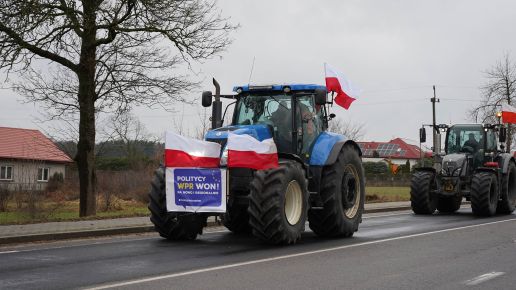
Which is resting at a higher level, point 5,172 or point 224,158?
point 5,172

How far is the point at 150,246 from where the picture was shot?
450 inches

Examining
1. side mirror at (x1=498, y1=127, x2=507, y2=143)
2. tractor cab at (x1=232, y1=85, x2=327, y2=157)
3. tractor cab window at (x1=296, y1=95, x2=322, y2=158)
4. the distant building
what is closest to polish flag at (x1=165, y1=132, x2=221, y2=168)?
tractor cab at (x1=232, y1=85, x2=327, y2=157)

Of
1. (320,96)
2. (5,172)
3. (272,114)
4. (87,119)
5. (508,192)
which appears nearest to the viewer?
(320,96)

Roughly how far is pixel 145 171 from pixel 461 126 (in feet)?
56.8

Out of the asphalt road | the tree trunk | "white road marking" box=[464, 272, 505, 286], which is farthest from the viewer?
the tree trunk

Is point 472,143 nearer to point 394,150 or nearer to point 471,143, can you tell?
point 471,143

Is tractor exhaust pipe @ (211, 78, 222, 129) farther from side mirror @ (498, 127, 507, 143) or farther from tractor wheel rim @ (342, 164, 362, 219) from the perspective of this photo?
side mirror @ (498, 127, 507, 143)

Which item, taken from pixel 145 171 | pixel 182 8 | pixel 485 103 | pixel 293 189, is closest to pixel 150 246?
pixel 293 189

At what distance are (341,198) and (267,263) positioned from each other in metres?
3.98

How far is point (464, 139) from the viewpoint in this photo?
844 inches

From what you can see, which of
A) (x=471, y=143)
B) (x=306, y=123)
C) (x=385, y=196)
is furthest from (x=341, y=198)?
(x=385, y=196)

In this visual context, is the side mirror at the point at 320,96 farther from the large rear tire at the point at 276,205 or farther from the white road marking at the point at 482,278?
the white road marking at the point at 482,278

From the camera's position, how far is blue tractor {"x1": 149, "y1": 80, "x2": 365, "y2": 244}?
10.9 metres

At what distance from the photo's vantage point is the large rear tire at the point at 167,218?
38.7 ft
